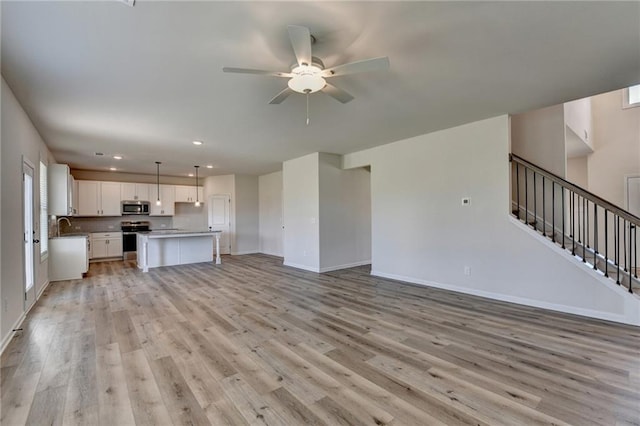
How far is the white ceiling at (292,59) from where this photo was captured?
2.01 meters

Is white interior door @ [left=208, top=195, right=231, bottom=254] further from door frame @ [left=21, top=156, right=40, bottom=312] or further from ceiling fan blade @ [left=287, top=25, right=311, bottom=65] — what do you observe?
ceiling fan blade @ [left=287, top=25, right=311, bottom=65]

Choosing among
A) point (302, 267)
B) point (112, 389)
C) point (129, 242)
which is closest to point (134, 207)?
point (129, 242)

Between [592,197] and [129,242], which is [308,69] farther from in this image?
[129,242]

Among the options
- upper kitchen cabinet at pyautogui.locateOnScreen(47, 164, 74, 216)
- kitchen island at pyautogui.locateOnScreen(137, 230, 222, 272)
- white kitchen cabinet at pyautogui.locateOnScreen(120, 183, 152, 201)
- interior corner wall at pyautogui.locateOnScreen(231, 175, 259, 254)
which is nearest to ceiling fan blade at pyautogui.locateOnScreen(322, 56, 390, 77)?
kitchen island at pyautogui.locateOnScreen(137, 230, 222, 272)

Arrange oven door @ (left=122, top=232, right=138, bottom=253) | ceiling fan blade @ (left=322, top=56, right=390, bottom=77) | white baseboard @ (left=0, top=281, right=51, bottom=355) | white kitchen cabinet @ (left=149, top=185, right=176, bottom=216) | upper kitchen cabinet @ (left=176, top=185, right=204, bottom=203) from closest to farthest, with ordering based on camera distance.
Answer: ceiling fan blade @ (left=322, top=56, right=390, bottom=77), white baseboard @ (left=0, top=281, right=51, bottom=355), oven door @ (left=122, top=232, right=138, bottom=253), white kitchen cabinet @ (left=149, top=185, right=176, bottom=216), upper kitchen cabinet @ (left=176, top=185, right=204, bottom=203)

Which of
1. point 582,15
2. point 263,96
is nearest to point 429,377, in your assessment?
point 582,15

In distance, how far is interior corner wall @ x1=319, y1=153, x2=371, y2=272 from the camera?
6.36 metres

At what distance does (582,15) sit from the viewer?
6.76 feet

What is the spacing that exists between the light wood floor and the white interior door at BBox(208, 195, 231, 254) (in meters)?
5.22

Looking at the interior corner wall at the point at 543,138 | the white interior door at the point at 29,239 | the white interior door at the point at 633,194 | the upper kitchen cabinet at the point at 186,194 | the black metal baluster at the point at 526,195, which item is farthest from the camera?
the upper kitchen cabinet at the point at 186,194

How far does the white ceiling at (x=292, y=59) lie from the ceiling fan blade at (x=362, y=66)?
23 cm

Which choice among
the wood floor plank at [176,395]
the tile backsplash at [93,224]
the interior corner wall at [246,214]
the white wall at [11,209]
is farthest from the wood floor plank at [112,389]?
the tile backsplash at [93,224]

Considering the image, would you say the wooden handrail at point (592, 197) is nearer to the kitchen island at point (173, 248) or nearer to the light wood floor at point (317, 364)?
the light wood floor at point (317, 364)

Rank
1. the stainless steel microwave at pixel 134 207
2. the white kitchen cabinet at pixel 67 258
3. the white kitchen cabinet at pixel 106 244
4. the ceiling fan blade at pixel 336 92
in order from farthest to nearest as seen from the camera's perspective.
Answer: the stainless steel microwave at pixel 134 207 < the white kitchen cabinet at pixel 106 244 < the white kitchen cabinet at pixel 67 258 < the ceiling fan blade at pixel 336 92
